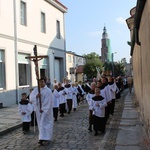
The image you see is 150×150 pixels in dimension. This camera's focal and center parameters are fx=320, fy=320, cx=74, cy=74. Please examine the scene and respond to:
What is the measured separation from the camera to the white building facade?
1852 cm

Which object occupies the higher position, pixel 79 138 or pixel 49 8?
pixel 49 8

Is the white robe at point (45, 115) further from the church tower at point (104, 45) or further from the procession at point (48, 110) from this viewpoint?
the church tower at point (104, 45)

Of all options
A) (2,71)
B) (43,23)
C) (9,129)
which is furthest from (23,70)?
(9,129)

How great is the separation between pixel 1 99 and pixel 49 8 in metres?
10.7

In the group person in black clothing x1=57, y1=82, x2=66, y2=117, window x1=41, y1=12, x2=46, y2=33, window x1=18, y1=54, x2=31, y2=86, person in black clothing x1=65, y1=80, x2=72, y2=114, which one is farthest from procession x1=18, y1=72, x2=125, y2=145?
window x1=41, y1=12, x2=46, y2=33

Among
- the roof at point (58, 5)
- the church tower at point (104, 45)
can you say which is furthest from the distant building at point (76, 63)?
the roof at point (58, 5)

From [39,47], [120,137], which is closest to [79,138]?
[120,137]

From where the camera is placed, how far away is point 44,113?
849 centimetres

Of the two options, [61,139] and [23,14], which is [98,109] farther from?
[23,14]

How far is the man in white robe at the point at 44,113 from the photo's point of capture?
27.3 feet

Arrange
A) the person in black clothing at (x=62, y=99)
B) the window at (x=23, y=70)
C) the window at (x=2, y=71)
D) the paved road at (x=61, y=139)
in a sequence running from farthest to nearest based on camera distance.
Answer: the window at (x=23, y=70), the window at (x=2, y=71), the person in black clothing at (x=62, y=99), the paved road at (x=61, y=139)

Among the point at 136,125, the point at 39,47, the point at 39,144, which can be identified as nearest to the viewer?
the point at 39,144

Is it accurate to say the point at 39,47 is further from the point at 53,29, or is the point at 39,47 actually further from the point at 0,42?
the point at 0,42

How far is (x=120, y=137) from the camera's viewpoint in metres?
8.37
